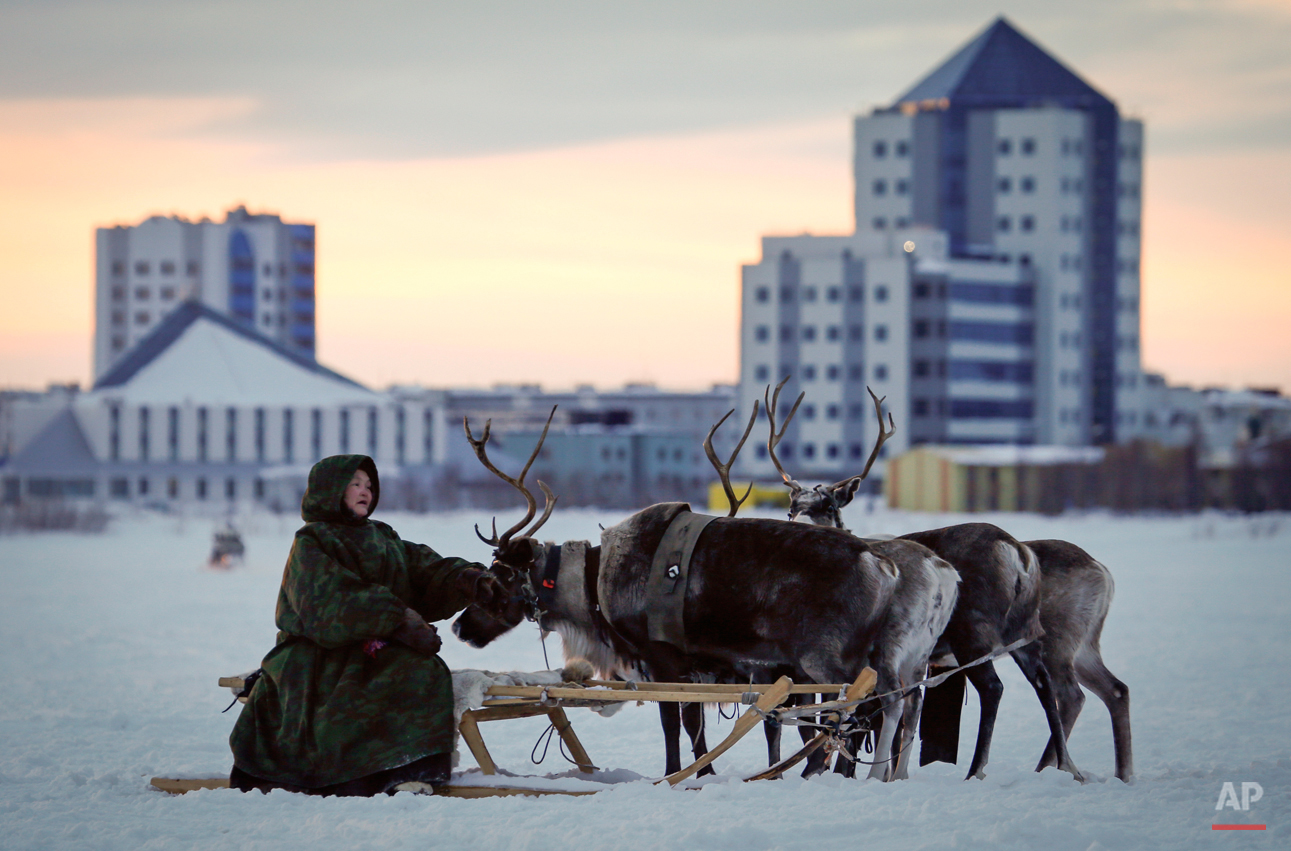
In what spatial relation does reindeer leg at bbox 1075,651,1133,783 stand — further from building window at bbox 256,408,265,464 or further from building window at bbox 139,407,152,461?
building window at bbox 139,407,152,461

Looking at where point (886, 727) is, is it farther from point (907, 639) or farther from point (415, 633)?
point (415, 633)

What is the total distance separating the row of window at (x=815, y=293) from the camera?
76375mm

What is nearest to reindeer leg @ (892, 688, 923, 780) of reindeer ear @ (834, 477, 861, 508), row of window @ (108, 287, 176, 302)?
reindeer ear @ (834, 477, 861, 508)

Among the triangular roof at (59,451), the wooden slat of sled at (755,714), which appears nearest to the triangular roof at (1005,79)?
the triangular roof at (59,451)

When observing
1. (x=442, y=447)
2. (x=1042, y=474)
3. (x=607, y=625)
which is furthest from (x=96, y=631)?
(x=442, y=447)

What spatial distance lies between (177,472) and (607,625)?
69.2m

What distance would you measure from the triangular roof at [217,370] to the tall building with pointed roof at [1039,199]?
32806mm

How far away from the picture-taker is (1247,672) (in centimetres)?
1351

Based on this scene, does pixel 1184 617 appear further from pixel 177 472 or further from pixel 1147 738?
pixel 177 472

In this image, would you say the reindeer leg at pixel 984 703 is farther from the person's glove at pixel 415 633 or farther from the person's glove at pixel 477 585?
the person's glove at pixel 415 633

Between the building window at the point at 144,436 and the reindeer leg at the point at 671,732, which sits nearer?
the reindeer leg at the point at 671,732

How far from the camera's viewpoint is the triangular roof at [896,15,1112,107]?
8400 cm

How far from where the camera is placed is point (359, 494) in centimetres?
696

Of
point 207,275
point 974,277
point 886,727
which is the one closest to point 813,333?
point 974,277
